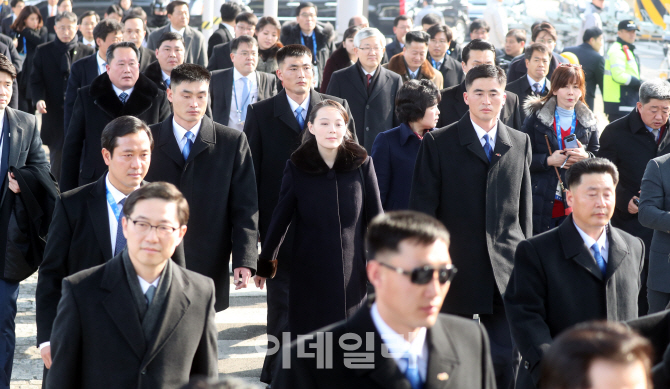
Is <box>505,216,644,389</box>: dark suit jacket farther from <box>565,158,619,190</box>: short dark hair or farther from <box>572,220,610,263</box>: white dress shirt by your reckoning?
<box>565,158,619,190</box>: short dark hair

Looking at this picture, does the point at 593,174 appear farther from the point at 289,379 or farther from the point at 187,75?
the point at 187,75

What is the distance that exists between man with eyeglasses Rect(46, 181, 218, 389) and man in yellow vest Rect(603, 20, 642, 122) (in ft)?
30.7

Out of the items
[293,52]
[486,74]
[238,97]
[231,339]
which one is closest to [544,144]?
[486,74]

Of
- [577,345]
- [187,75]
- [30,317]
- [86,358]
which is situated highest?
[187,75]

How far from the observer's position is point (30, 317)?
7.47m

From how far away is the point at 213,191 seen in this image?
5.79 metres

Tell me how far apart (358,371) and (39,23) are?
42.1 feet

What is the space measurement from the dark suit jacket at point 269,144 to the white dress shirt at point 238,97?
6.76 ft

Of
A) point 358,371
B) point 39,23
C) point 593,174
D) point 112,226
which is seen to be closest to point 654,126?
point 593,174

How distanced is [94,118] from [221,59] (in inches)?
174

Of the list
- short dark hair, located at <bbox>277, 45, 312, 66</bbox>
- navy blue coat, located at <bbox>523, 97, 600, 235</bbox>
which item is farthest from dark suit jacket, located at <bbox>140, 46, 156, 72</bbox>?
navy blue coat, located at <bbox>523, 97, 600, 235</bbox>

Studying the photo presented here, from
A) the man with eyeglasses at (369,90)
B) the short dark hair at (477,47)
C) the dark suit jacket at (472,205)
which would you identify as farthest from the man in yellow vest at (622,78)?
the dark suit jacket at (472,205)

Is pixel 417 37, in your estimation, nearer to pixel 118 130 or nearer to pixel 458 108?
pixel 458 108

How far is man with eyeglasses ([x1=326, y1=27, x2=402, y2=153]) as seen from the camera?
8.62 metres
